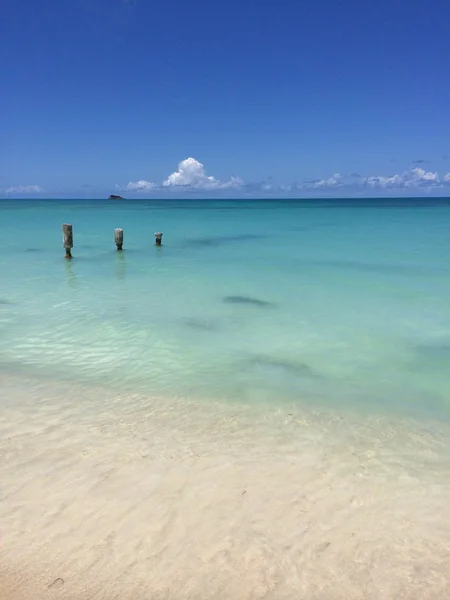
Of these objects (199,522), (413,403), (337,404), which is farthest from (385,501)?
(413,403)

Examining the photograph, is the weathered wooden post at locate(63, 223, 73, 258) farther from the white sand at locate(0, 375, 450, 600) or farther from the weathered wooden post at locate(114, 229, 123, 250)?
the white sand at locate(0, 375, 450, 600)

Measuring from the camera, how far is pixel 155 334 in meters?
9.18

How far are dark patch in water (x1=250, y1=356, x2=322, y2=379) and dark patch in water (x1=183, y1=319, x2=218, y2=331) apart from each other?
75.9 inches

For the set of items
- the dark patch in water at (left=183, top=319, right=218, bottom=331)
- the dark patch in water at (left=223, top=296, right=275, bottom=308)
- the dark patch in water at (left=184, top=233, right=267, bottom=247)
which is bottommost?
the dark patch in water at (left=183, top=319, right=218, bottom=331)

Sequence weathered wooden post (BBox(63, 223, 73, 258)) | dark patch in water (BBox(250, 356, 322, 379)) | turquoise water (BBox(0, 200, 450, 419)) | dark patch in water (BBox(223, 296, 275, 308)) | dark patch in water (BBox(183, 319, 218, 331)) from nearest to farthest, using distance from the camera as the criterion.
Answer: turquoise water (BBox(0, 200, 450, 419)), dark patch in water (BBox(250, 356, 322, 379)), dark patch in water (BBox(183, 319, 218, 331)), dark patch in water (BBox(223, 296, 275, 308)), weathered wooden post (BBox(63, 223, 73, 258))

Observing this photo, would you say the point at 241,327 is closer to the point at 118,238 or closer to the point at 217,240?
the point at 118,238

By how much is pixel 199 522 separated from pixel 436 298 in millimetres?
11025

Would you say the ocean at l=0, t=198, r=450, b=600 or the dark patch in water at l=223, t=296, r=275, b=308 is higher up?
the dark patch in water at l=223, t=296, r=275, b=308

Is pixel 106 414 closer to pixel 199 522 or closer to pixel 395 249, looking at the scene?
pixel 199 522

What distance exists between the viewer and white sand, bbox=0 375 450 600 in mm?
3275

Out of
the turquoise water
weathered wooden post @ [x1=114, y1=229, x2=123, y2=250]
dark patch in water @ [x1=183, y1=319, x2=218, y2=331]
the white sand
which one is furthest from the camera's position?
weathered wooden post @ [x1=114, y1=229, x2=123, y2=250]

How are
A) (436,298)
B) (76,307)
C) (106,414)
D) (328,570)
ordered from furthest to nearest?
(436,298)
(76,307)
(106,414)
(328,570)

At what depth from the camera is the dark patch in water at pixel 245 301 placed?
1194cm

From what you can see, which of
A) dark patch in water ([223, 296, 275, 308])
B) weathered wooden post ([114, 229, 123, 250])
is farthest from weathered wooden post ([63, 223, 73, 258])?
dark patch in water ([223, 296, 275, 308])
